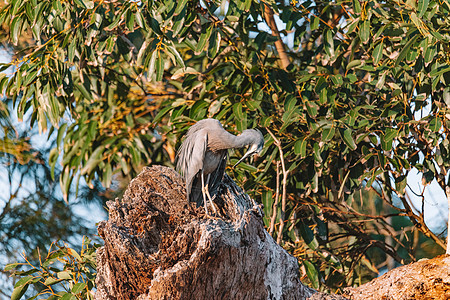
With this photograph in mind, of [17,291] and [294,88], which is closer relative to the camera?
[17,291]

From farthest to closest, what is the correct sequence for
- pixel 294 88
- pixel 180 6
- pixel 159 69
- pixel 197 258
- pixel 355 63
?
pixel 294 88
pixel 355 63
pixel 159 69
pixel 180 6
pixel 197 258

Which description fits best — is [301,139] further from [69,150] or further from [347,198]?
[69,150]

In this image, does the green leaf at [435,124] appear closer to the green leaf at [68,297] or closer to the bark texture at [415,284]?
the bark texture at [415,284]

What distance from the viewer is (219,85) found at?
3568mm

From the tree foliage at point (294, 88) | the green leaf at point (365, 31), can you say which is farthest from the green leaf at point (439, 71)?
the green leaf at point (365, 31)

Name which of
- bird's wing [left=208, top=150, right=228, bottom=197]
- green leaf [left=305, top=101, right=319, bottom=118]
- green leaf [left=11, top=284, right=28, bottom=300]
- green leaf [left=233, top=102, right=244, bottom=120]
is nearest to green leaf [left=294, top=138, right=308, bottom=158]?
green leaf [left=305, top=101, right=319, bottom=118]

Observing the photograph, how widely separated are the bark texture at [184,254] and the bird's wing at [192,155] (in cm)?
17

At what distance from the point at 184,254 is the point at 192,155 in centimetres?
83

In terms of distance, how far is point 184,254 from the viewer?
6.52ft

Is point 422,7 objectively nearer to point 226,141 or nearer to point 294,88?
point 294,88

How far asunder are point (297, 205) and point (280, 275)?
1.41m

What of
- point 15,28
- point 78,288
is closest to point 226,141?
point 78,288

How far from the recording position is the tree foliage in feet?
10.0

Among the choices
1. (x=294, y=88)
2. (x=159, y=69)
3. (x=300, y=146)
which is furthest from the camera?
(x=294, y=88)
